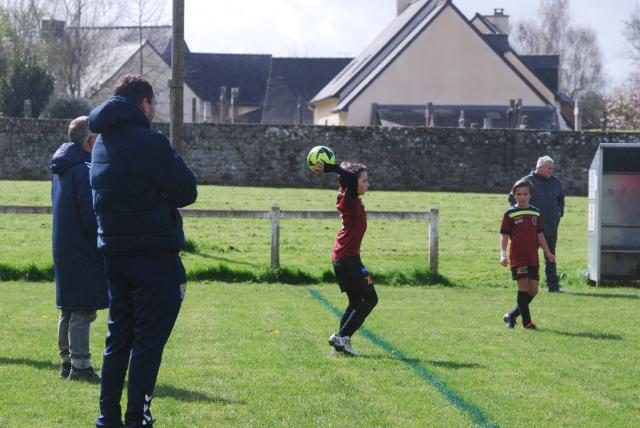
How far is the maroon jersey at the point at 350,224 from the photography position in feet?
30.8

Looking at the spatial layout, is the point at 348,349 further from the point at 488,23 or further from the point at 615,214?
the point at 488,23

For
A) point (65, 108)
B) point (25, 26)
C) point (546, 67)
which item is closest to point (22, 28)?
point (25, 26)

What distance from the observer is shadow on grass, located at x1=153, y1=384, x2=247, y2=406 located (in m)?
7.52

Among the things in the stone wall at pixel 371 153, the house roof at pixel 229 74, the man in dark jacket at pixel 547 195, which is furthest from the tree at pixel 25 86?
the man in dark jacket at pixel 547 195

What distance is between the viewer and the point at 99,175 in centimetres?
620

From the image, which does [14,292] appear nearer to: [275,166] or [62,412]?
[62,412]

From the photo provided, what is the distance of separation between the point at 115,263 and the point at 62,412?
1518 millimetres

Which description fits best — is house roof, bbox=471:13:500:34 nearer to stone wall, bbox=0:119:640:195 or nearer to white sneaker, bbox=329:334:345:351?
stone wall, bbox=0:119:640:195

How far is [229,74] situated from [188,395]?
83970mm

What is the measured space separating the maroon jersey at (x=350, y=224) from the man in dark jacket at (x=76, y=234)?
2.35m

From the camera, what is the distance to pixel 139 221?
19.9 feet

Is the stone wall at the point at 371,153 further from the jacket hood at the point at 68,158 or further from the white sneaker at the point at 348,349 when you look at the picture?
the jacket hood at the point at 68,158

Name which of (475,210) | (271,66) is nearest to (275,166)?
(475,210)

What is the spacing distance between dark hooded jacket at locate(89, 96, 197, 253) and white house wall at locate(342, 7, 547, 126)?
51285 mm
